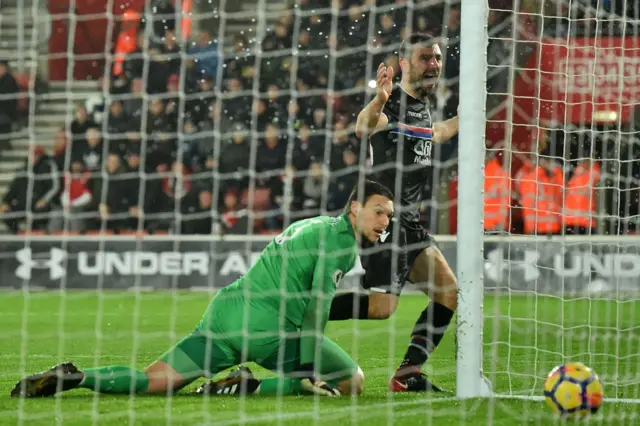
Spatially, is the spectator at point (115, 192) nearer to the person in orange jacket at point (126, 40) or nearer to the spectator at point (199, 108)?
the person in orange jacket at point (126, 40)

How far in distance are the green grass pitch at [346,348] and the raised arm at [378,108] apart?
3.77 ft

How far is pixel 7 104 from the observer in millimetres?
9898

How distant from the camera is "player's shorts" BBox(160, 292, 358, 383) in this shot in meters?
5.04

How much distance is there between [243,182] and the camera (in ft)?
33.9

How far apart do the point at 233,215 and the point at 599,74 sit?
3.83 m

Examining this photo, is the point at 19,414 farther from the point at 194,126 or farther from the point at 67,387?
the point at 194,126

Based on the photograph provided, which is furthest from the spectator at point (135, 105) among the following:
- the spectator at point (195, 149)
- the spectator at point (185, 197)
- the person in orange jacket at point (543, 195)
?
the person in orange jacket at point (543, 195)

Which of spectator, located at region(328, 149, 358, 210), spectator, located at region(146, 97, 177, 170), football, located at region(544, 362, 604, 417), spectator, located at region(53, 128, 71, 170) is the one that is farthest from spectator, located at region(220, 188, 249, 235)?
football, located at region(544, 362, 604, 417)

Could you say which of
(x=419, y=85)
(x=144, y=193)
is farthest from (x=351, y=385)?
(x=144, y=193)

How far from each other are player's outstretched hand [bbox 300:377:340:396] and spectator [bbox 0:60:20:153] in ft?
12.5

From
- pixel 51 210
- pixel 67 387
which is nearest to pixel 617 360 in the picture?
pixel 67 387

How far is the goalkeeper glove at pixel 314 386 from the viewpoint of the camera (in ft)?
16.9

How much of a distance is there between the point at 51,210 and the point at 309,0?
310cm

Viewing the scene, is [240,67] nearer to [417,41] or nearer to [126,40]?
[126,40]
